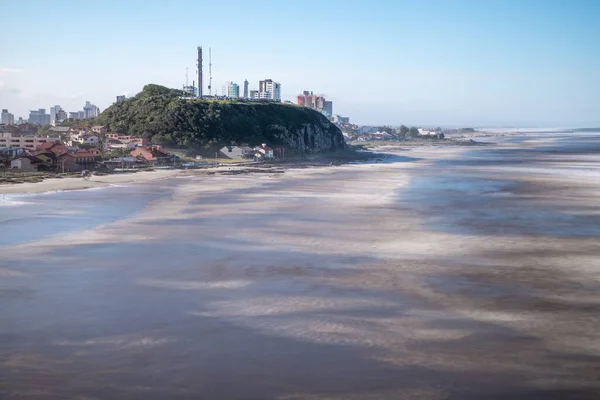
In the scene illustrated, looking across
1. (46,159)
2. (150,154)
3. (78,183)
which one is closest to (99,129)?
(150,154)

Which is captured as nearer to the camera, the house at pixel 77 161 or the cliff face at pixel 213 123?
the house at pixel 77 161

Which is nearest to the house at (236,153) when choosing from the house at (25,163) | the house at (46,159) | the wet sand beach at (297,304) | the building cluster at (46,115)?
the house at (46,159)

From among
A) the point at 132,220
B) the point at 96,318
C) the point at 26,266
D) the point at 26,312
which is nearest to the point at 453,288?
the point at 96,318

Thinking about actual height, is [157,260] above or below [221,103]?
below

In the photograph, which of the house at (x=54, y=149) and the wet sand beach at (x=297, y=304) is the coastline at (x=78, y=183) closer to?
the house at (x=54, y=149)

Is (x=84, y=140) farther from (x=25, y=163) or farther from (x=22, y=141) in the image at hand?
(x=25, y=163)

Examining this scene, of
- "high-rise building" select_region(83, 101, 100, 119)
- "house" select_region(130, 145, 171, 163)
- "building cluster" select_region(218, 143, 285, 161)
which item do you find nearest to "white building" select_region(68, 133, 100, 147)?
"house" select_region(130, 145, 171, 163)

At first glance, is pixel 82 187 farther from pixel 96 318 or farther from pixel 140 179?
pixel 96 318
